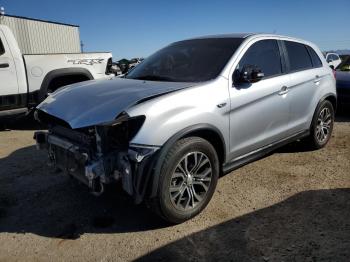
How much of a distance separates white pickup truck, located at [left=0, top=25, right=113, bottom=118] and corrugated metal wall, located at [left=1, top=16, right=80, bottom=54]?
7155mm

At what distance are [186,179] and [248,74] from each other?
132 cm

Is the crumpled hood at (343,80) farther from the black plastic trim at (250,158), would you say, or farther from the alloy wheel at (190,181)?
the alloy wheel at (190,181)

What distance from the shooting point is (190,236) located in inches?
130

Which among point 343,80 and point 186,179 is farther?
point 343,80

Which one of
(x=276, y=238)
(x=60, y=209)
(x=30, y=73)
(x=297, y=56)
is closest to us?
(x=276, y=238)

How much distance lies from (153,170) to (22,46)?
46.3ft

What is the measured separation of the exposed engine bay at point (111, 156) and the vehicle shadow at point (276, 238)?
641 mm

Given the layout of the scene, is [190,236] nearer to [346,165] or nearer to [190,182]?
[190,182]

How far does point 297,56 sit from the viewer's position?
506 cm

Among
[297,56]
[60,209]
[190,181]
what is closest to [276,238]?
[190,181]

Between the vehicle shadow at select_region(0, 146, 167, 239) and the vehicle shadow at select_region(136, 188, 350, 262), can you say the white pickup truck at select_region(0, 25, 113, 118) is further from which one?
the vehicle shadow at select_region(136, 188, 350, 262)

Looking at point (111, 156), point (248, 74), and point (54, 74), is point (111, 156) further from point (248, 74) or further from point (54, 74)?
point (54, 74)

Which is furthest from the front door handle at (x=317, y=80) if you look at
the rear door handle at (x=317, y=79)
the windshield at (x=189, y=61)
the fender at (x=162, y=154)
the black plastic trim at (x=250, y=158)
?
the fender at (x=162, y=154)

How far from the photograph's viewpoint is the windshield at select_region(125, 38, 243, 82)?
3.97 m
